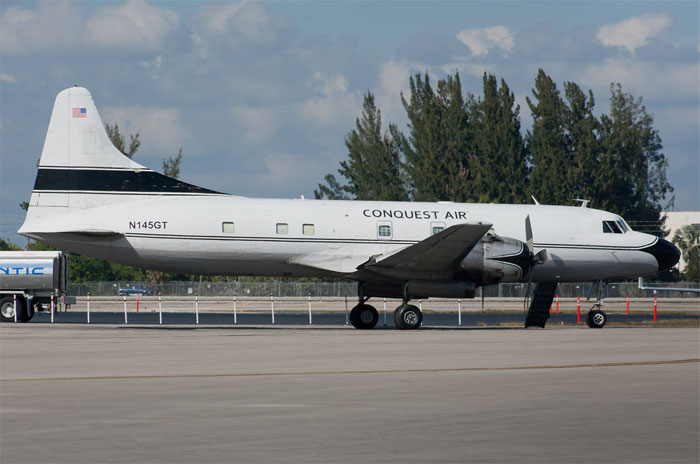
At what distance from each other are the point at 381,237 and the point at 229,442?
19.6 meters

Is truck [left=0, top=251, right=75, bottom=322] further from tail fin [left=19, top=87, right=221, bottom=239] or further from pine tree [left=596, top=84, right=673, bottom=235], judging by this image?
pine tree [left=596, top=84, right=673, bottom=235]

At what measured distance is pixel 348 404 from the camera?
1044 centimetres

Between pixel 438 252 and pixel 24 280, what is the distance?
15.9 metres

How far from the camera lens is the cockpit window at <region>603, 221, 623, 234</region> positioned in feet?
97.2

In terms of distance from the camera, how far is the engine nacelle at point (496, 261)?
26.4 meters

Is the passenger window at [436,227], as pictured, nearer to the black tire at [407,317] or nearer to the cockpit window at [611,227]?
the black tire at [407,317]

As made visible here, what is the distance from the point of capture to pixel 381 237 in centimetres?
2742

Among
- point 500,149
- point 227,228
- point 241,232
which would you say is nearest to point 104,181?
point 227,228

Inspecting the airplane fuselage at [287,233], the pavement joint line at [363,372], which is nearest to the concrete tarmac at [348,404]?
the pavement joint line at [363,372]

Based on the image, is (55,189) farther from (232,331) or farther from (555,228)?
(555,228)

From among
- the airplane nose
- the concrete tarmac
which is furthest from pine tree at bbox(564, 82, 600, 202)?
the concrete tarmac

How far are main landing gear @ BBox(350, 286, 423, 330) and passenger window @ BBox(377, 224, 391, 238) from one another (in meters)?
2.14

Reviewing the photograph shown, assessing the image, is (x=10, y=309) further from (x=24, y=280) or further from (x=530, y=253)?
(x=530, y=253)

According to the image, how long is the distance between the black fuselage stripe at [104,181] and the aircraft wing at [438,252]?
678 centimetres
